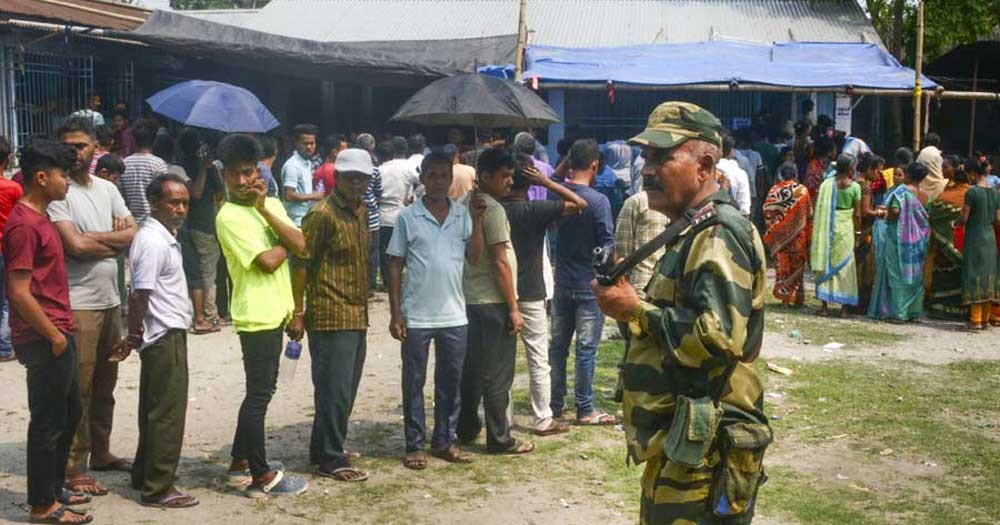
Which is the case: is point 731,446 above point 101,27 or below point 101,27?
below

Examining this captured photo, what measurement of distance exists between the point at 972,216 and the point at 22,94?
10320 millimetres

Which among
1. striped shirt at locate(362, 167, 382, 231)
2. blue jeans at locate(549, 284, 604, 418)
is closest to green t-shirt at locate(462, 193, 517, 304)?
blue jeans at locate(549, 284, 604, 418)

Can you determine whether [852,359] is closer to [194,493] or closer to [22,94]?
[194,493]

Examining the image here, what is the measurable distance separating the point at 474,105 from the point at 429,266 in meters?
1.30

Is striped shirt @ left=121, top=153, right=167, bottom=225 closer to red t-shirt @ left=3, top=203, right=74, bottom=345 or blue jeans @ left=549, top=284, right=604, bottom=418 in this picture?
blue jeans @ left=549, top=284, right=604, bottom=418

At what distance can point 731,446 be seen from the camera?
3.67 m

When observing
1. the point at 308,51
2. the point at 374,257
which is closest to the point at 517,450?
the point at 374,257

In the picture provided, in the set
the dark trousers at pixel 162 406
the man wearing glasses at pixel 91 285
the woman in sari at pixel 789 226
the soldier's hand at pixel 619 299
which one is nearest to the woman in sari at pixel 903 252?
the woman in sari at pixel 789 226

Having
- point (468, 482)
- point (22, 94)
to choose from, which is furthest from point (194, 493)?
point (22, 94)

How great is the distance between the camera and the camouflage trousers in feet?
12.2

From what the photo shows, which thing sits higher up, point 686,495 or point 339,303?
point 339,303

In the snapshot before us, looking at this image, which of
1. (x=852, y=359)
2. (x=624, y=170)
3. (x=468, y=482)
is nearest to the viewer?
(x=468, y=482)

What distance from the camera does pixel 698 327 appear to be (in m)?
3.53

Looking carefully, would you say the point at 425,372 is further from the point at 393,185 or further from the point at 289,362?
the point at 393,185
